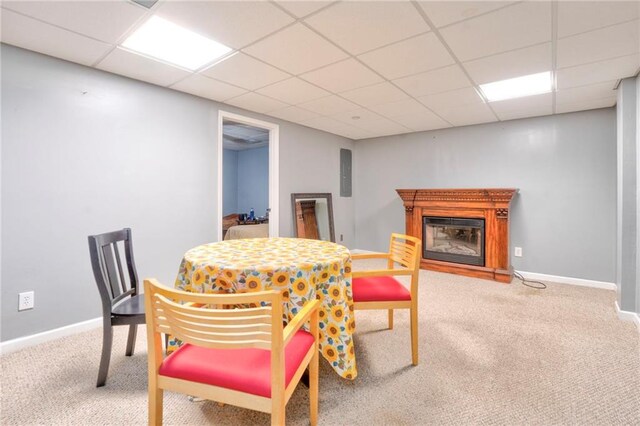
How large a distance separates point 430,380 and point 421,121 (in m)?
3.41

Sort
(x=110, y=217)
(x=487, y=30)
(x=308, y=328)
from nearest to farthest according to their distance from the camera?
1. (x=308, y=328)
2. (x=487, y=30)
3. (x=110, y=217)

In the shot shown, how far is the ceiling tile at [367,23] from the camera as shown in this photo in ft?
5.55

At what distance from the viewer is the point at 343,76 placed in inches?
104

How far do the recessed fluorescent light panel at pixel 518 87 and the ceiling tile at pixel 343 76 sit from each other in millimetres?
1148

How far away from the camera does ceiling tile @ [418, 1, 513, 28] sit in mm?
1648

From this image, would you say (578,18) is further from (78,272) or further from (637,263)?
(78,272)

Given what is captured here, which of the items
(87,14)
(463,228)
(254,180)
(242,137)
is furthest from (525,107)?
(254,180)

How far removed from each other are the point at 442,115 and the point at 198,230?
330 centimetres

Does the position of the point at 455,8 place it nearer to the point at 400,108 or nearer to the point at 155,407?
the point at 400,108

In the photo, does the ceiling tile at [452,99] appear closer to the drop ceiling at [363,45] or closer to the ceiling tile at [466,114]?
the drop ceiling at [363,45]

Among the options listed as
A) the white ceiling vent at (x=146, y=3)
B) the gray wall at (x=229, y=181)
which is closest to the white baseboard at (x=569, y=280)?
the white ceiling vent at (x=146, y=3)

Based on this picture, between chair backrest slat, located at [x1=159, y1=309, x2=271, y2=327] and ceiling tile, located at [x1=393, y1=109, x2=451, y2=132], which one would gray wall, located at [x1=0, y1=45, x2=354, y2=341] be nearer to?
chair backrest slat, located at [x1=159, y1=309, x2=271, y2=327]

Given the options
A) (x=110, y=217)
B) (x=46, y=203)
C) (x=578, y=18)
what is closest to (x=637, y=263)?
(x=578, y=18)

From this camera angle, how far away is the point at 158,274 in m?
2.88
